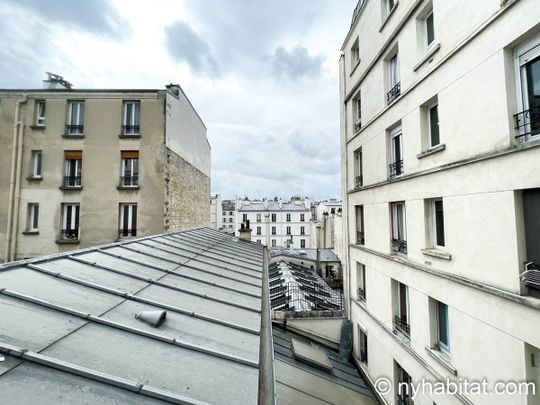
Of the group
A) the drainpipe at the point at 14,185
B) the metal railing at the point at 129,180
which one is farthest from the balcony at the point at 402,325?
the drainpipe at the point at 14,185

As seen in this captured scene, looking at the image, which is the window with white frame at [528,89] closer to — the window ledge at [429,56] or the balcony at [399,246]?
the window ledge at [429,56]

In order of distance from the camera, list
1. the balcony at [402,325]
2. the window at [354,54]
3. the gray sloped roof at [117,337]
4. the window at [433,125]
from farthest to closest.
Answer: the window at [354,54]
the balcony at [402,325]
the window at [433,125]
the gray sloped roof at [117,337]

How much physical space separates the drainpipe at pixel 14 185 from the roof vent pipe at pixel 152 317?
53.8 ft

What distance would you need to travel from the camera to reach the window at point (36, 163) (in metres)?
14.6

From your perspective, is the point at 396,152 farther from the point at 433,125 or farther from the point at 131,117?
the point at 131,117

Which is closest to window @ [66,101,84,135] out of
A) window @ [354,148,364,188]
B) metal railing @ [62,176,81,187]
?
metal railing @ [62,176,81,187]

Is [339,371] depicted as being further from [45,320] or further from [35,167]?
[35,167]

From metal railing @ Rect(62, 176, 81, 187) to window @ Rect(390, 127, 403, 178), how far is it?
15.4 m

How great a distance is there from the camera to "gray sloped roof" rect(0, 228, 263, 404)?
2.00 metres

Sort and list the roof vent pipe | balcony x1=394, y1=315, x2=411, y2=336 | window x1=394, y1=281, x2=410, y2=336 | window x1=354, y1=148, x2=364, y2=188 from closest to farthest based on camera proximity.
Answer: the roof vent pipe, balcony x1=394, y1=315, x2=411, y2=336, window x1=394, y1=281, x2=410, y2=336, window x1=354, y1=148, x2=364, y2=188

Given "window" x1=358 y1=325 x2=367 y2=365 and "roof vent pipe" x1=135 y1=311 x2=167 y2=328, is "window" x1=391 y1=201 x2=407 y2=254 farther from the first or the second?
"roof vent pipe" x1=135 y1=311 x2=167 y2=328

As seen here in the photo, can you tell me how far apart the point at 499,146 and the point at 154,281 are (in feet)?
20.9

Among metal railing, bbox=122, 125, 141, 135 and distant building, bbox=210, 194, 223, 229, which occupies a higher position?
metal railing, bbox=122, 125, 141, 135

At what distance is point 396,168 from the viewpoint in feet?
28.5
